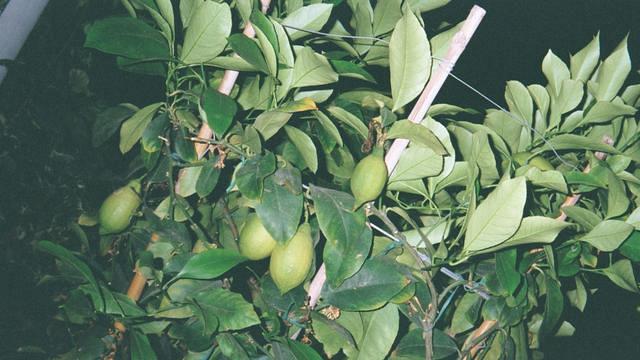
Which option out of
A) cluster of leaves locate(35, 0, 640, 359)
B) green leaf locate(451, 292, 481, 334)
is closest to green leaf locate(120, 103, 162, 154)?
cluster of leaves locate(35, 0, 640, 359)

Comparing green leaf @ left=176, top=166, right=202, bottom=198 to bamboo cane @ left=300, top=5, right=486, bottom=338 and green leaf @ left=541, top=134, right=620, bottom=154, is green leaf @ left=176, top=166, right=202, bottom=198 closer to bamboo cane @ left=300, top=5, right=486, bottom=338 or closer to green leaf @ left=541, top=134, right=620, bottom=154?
bamboo cane @ left=300, top=5, right=486, bottom=338

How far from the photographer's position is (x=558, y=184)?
68cm

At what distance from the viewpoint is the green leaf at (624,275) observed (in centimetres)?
80

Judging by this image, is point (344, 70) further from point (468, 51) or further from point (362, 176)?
point (468, 51)

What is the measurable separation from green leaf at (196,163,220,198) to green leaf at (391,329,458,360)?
0.37 meters

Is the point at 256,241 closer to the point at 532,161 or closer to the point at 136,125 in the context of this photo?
the point at 136,125

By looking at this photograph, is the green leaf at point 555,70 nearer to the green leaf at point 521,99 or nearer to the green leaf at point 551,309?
the green leaf at point 521,99

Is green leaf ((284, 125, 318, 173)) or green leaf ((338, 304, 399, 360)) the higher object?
green leaf ((284, 125, 318, 173))

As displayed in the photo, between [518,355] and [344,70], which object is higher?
[344,70]

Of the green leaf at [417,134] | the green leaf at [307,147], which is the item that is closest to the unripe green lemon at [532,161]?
the green leaf at [417,134]

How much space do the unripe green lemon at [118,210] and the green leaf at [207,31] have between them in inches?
8.8

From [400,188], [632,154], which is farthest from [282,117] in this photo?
[632,154]

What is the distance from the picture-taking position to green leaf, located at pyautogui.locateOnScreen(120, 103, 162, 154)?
68cm

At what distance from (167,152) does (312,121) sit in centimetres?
22
